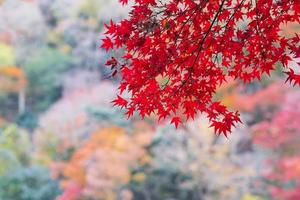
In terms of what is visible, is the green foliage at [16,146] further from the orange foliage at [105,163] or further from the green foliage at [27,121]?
the green foliage at [27,121]

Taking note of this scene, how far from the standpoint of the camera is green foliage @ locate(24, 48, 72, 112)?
1279 cm

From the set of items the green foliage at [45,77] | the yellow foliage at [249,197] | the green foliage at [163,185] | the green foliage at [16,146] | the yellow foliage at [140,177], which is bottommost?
the yellow foliage at [249,197]

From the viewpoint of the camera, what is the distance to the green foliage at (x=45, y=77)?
12789 millimetres

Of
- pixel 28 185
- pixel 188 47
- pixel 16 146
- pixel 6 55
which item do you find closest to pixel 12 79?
pixel 6 55

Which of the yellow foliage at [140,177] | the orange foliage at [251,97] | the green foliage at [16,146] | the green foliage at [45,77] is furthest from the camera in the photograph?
the green foliage at [45,77]

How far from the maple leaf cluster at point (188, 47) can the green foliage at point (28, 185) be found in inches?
235

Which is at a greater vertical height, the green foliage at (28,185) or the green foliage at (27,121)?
the green foliage at (27,121)

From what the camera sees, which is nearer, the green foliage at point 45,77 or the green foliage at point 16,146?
the green foliage at point 16,146

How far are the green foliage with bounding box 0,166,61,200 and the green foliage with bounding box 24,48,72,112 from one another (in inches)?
203

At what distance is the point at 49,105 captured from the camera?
Answer: 1268 cm

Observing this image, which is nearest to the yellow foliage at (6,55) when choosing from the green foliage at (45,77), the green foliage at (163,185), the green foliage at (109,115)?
the green foliage at (45,77)

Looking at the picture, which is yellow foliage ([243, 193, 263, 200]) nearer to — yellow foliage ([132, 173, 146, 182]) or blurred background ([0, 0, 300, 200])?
blurred background ([0, 0, 300, 200])

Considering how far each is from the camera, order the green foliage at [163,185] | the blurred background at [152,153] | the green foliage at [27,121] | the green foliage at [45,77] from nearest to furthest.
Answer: the blurred background at [152,153]
the green foliage at [163,185]
the green foliage at [27,121]
the green foliage at [45,77]

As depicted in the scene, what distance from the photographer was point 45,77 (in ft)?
42.5
